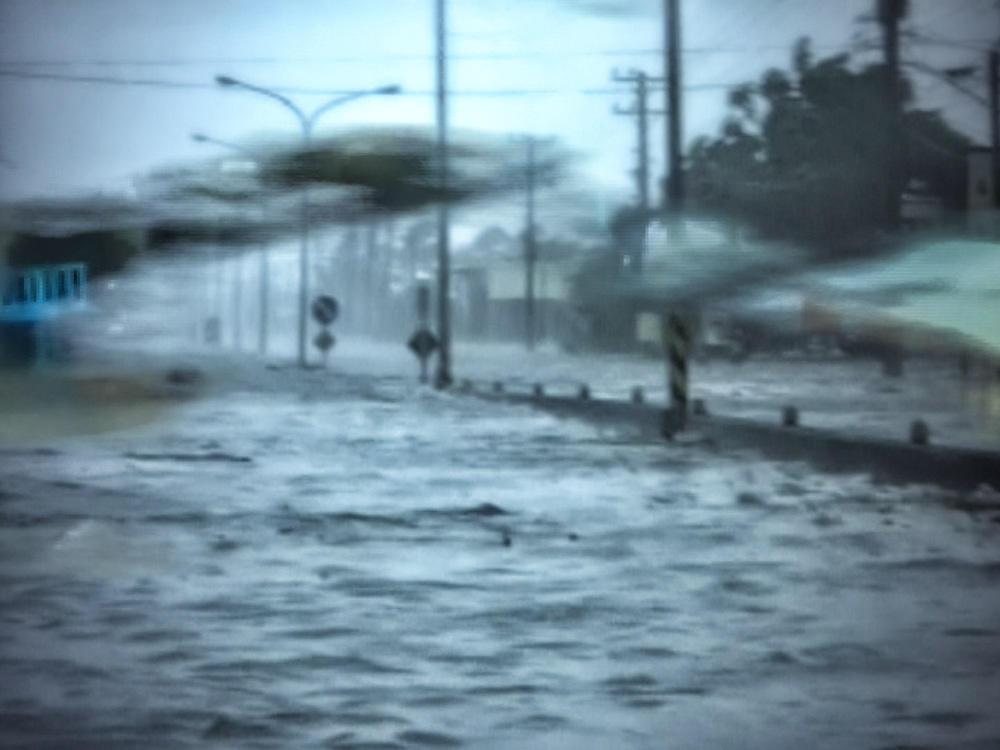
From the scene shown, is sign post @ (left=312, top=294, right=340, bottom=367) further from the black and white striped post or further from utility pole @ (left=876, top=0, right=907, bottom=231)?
the black and white striped post

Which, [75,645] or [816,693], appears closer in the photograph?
[816,693]

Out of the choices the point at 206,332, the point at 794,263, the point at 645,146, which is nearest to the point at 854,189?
the point at 645,146

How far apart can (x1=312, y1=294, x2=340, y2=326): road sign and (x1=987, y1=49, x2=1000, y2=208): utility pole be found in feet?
57.6

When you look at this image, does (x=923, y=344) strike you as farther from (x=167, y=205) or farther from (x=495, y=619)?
(x=495, y=619)

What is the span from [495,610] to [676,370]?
15.6 metres

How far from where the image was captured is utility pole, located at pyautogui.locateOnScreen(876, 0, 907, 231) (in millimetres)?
37719

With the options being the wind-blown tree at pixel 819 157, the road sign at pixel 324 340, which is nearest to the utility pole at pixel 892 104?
the wind-blown tree at pixel 819 157

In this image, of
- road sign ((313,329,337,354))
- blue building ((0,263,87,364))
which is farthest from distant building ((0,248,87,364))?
road sign ((313,329,337,354))

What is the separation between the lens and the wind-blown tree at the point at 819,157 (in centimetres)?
4338

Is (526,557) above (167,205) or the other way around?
the other way around

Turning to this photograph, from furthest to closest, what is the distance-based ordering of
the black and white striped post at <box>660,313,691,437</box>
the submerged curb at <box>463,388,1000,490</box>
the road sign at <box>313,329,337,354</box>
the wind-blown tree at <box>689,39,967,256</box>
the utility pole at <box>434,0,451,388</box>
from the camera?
the road sign at <box>313,329,337,354</box>, the wind-blown tree at <box>689,39,967,256</box>, the utility pole at <box>434,0,451,388</box>, the black and white striped post at <box>660,313,691,437</box>, the submerged curb at <box>463,388,1000,490</box>

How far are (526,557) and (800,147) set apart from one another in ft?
157

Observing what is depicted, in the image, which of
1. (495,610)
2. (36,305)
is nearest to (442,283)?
(36,305)

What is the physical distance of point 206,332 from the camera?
75688 millimetres
